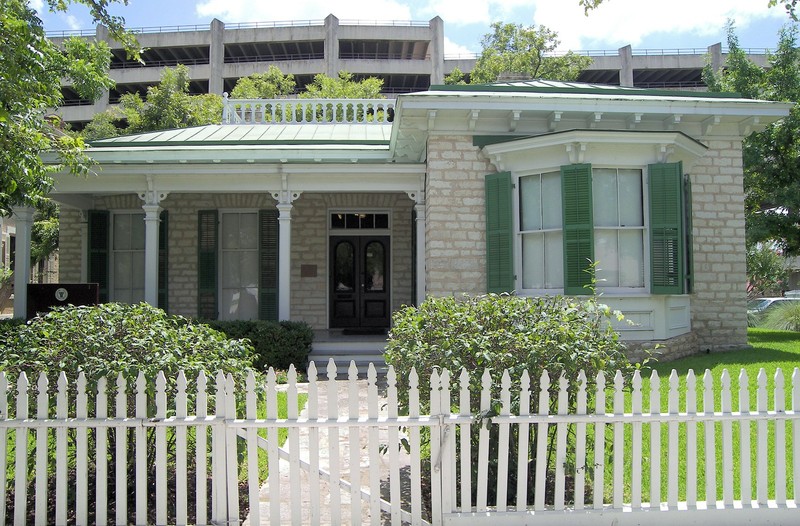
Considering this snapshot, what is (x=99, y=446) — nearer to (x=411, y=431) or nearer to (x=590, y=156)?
(x=411, y=431)

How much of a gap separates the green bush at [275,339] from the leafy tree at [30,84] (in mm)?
3359

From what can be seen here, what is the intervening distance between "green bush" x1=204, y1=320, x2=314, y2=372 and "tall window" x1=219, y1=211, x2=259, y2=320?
249cm

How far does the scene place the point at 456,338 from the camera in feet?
14.0

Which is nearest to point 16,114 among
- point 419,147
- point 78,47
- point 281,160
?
point 78,47

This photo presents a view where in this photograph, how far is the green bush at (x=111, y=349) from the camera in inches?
162

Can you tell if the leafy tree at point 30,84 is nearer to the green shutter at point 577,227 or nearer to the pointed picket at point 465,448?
the pointed picket at point 465,448

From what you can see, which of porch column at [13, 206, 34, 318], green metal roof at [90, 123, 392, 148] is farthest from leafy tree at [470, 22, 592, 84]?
porch column at [13, 206, 34, 318]

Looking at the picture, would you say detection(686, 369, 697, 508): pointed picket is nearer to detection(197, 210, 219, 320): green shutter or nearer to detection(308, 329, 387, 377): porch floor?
detection(308, 329, 387, 377): porch floor

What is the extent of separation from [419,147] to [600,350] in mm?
7236

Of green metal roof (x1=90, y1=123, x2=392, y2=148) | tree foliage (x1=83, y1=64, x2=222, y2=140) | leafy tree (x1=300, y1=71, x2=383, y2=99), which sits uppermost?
leafy tree (x1=300, y1=71, x2=383, y2=99)

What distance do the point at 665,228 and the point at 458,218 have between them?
303 cm

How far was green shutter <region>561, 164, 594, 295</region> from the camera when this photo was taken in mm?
8992

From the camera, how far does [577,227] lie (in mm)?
9016

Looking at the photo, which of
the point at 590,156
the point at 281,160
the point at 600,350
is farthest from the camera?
the point at 281,160
